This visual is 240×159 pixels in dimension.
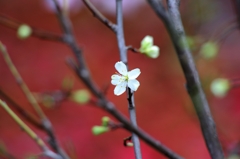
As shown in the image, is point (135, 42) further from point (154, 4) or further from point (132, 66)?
point (154, 4)

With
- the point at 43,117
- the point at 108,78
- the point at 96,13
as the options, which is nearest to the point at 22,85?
the point at 43,117

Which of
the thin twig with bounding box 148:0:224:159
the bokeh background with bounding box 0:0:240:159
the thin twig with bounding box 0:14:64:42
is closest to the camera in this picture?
the thin twig with bounding box 148:0:224:159

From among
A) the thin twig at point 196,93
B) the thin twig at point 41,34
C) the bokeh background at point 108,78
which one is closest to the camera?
the thin twig at point 196,93

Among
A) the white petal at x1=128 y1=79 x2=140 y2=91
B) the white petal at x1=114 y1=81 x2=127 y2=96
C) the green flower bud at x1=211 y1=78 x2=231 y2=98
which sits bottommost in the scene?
the green flower bud at x1=211 y1=78 x2=231 y2=98

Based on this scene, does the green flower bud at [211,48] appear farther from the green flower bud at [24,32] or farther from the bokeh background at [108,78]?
the bokeh background at [108,78]

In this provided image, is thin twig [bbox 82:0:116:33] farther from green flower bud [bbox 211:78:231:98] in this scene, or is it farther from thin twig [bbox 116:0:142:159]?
green flower bud [bbox 211:78:231:98]

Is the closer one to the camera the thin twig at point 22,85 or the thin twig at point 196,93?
the thin twig at point 196,93

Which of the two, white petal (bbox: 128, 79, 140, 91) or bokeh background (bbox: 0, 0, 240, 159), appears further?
bokeh background (bbox: 0, 0, 240, 159)

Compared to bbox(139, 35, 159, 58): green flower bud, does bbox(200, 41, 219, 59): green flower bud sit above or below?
below

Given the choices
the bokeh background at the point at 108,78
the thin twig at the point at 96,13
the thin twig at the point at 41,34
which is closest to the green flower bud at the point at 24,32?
the thin twig at the point at 41,34

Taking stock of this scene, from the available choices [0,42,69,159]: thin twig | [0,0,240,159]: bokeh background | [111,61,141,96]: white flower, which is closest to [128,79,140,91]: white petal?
[111,61,141,96]: white flower
